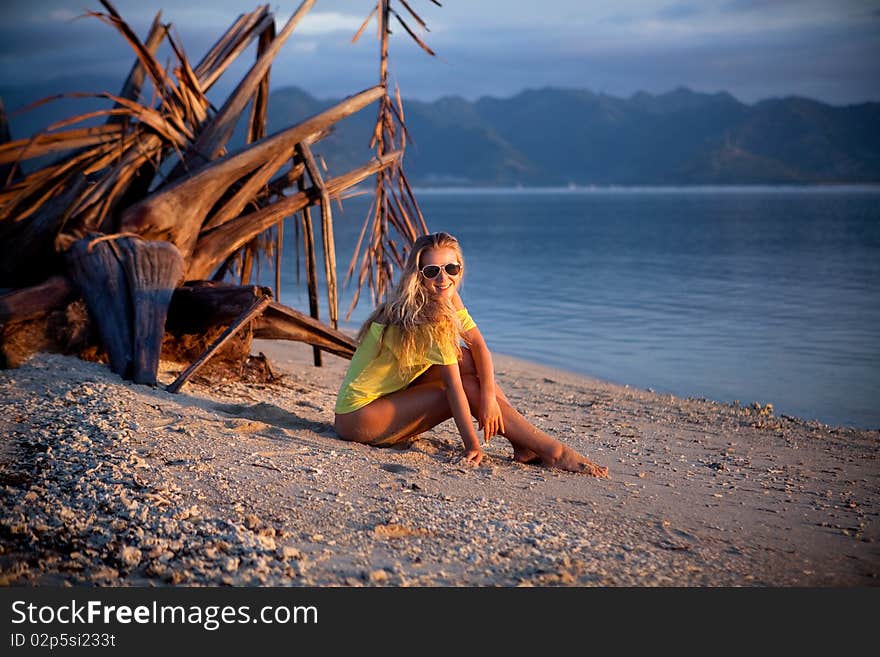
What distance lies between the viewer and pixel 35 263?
6.02 metres

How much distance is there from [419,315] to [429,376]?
0.38 meters

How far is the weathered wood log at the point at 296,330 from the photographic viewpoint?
5.81 meters

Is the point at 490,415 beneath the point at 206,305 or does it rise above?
beneath

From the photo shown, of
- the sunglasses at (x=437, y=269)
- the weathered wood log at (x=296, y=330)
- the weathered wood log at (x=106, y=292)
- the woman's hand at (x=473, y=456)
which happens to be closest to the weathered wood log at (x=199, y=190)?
the weathered wood log at (x=106, y=292)

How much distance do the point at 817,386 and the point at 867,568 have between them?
19.4 feet

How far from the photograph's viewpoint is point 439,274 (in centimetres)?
420

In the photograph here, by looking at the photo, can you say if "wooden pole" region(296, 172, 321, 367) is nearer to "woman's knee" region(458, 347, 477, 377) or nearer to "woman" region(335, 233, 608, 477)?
"woman" region(335, 233, 608, 477)

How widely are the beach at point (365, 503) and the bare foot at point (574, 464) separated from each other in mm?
52

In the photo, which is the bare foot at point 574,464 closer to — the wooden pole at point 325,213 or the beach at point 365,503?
the beach at point 365,503

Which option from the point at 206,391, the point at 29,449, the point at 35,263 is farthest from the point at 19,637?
the point at 35,263

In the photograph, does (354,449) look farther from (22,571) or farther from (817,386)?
(817,386)

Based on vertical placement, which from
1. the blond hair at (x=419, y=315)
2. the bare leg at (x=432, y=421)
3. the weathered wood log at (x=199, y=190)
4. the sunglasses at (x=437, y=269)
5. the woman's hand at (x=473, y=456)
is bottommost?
the woman's hand at (x=473, y=456)

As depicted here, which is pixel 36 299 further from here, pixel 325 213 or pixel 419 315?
pixel 419 315

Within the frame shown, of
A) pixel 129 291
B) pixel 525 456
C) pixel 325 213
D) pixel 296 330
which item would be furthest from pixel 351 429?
pixel 325 213
